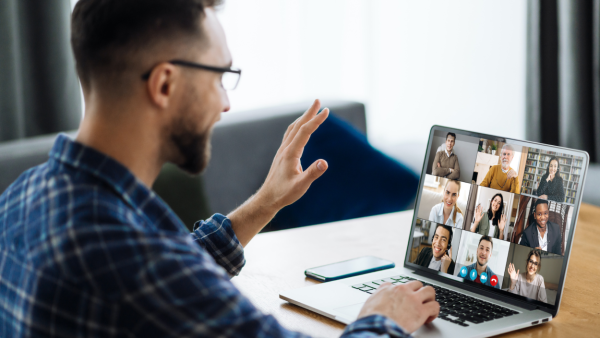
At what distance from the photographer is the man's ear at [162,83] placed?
73 cm

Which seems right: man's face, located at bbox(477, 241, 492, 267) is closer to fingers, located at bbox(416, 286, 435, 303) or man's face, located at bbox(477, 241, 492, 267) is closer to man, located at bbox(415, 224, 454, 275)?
man, located at bbox(415, 224, 454, 275)

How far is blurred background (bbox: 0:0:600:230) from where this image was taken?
3.07 m

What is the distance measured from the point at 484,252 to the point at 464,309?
0.38 feet

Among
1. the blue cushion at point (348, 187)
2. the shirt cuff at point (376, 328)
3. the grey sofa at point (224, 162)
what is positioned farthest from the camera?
the blue cushion at point (348, 187)

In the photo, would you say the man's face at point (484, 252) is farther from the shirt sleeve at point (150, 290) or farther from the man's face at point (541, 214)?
the shirt sleeve at point (150, 290)

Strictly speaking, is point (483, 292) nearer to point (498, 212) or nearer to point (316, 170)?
point (498, 212)

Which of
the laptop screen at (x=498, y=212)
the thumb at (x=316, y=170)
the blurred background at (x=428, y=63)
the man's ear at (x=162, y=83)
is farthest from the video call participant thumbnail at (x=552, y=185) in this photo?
the blurred background at (x=428, y=63)

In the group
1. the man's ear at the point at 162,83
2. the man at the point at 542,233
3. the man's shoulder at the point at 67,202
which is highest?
the man's ear at the point at 162,83

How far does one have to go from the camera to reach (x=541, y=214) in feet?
3.11

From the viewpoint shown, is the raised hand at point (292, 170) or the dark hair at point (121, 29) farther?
the raised hand at point (292, 170)

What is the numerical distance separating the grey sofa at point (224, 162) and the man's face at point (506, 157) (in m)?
1.25

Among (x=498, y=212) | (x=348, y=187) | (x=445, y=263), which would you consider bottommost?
(x=348, y=187)

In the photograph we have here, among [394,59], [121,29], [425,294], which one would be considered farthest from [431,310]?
[394,59]

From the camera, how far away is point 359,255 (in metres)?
1.25
